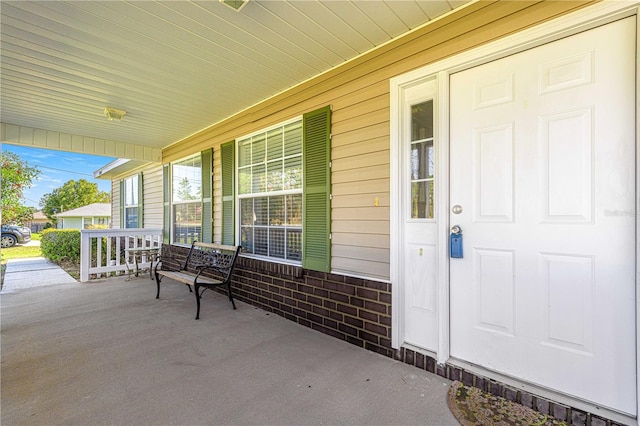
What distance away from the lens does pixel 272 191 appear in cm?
363

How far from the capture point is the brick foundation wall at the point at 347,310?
176cm

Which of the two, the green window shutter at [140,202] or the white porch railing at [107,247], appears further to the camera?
the green window shutter at [140,202]

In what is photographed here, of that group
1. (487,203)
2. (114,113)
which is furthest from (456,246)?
(114,113)

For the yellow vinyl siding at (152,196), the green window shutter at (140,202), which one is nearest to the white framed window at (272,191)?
the yellow vinyl siding at (152,196)

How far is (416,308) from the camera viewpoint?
7.47 feet

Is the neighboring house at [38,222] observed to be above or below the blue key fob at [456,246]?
below

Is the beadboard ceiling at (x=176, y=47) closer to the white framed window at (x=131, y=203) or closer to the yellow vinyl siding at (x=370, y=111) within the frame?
the yellow vinyl siding at (x=370, y=111)

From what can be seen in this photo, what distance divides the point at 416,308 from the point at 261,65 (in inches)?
103

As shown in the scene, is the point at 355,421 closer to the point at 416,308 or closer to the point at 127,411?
the point at 416,308

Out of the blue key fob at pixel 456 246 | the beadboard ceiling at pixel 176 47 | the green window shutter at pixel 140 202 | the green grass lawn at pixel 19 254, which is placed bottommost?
the green grass lawn at pixel 19 254

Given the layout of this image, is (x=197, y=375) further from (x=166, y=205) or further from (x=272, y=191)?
(x=166, y=205)

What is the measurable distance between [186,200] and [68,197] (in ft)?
85.9

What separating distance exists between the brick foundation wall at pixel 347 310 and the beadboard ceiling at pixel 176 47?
2.03 metres

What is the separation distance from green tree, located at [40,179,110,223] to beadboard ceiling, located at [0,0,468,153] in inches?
1033
